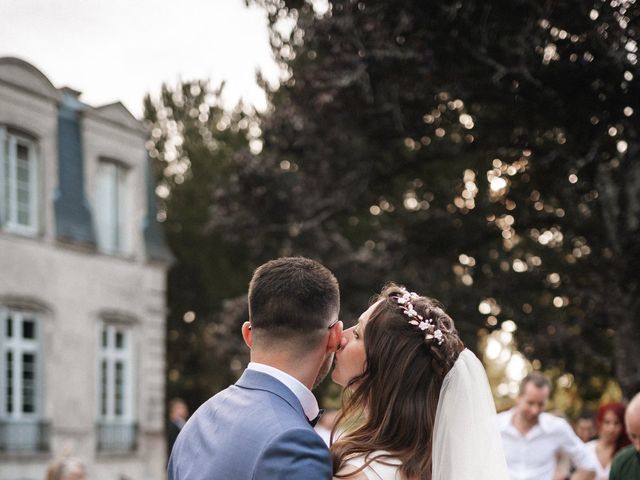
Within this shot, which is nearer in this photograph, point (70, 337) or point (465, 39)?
point (465, 39)

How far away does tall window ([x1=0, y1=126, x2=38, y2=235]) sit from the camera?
18.5 m

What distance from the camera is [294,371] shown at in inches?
130

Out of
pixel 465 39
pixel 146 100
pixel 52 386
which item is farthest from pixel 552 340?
pixel 146 100

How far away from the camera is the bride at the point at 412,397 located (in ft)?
12.5

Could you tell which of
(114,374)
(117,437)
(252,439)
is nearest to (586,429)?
(252,439)

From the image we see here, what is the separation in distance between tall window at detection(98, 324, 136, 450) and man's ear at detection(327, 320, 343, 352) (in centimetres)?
1757

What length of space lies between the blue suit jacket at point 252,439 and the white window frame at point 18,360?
51.0 ft

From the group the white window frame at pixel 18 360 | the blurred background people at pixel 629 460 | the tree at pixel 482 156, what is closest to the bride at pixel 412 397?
the blurred background people at pixel 629 460

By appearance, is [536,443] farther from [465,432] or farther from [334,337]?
[334,337]

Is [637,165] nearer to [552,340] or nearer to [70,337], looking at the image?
[552,340]

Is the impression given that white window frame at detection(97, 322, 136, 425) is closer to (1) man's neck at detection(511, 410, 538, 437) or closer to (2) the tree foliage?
(2) the tree foliage

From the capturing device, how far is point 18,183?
19.0 metres

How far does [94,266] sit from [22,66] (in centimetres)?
433

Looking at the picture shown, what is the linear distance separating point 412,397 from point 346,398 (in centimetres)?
35
